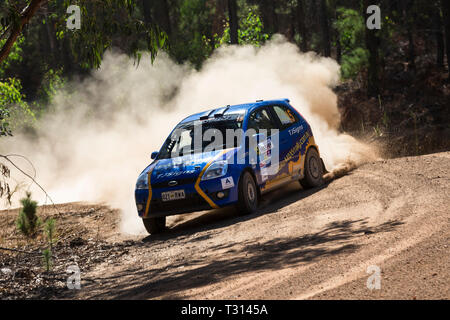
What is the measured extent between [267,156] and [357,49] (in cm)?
1502

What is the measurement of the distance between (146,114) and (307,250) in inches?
711

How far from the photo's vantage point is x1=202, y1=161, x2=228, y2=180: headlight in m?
10.1

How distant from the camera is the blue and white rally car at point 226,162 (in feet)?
33.3

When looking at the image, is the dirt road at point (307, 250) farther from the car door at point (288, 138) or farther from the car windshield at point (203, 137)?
the car windshield at point (203, 137)

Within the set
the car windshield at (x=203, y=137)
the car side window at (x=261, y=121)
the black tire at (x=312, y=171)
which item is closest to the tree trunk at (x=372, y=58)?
the black tire at (x=312, y=171)

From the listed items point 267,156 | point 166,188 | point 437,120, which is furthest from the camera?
point 437,120

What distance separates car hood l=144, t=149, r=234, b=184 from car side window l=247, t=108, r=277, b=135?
0.97m

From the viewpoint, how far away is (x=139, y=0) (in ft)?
162

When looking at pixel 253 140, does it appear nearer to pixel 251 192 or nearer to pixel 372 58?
pixel 251 192

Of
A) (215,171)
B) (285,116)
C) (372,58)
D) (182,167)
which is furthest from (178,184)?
(372,58)

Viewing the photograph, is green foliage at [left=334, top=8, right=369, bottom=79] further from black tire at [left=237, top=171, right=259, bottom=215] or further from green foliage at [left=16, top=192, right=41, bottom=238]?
green foliage at [left=16, top=192, right=41, bottom=238]

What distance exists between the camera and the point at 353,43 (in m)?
26.2
